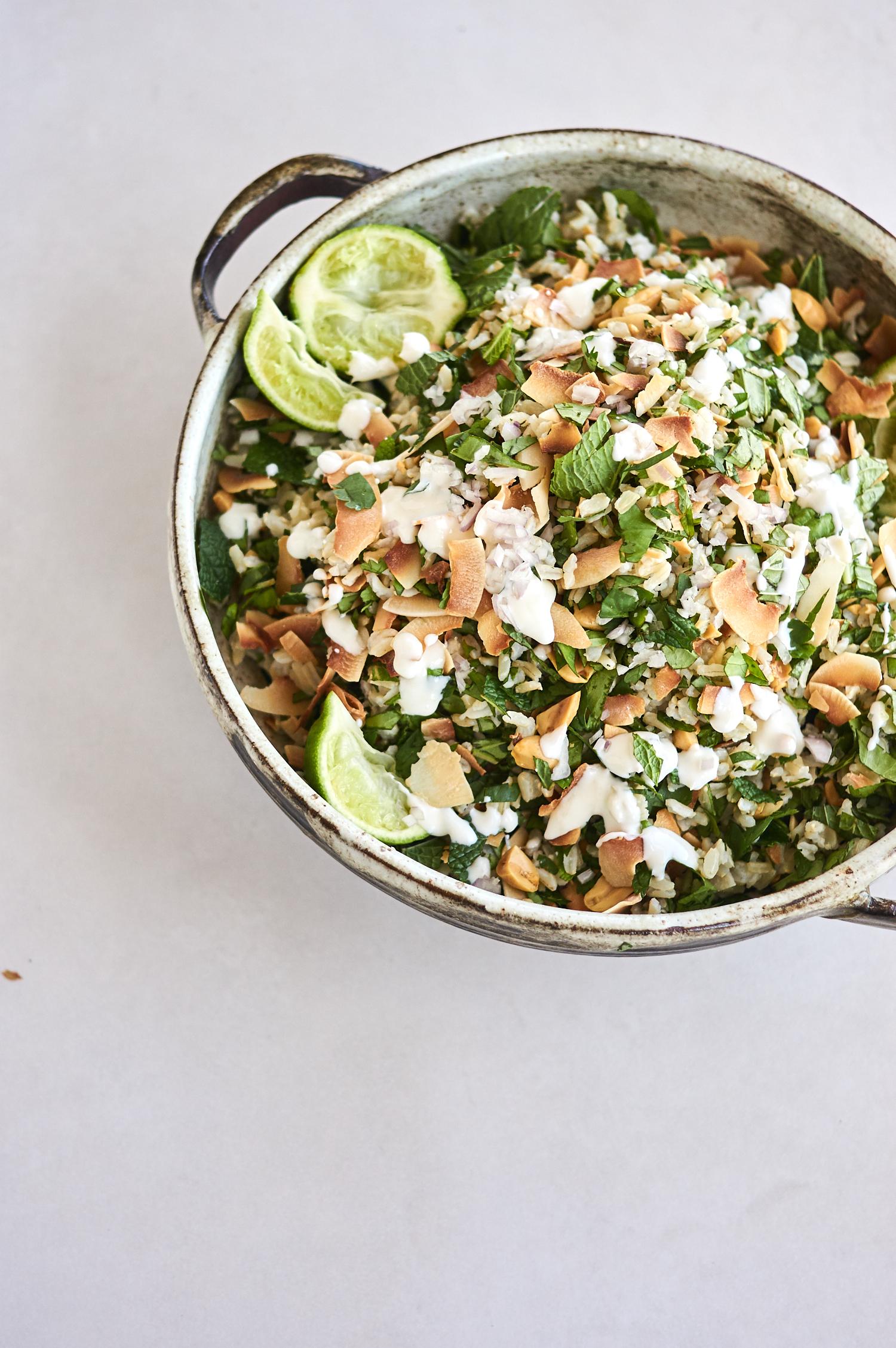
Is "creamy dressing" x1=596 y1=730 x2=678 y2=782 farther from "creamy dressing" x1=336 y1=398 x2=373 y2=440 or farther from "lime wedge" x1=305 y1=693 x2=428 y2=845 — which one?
"creamy dressing" x1=336 y1=398 x2=373 y2=440

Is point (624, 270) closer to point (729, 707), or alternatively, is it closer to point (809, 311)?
Answer: point (809, 311)

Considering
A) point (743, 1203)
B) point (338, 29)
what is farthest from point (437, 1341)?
point (338, 29)

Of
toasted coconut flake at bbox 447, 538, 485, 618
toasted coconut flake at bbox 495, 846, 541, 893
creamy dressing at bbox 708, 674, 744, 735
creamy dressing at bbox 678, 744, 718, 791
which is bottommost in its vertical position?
toasted coconut flake at bbox 495, 846, 541, 893

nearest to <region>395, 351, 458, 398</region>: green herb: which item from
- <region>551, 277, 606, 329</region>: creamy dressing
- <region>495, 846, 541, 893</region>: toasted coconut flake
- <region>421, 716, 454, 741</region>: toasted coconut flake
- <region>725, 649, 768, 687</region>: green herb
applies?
<region>551, 277, 606, 329</region>: creamy dressing

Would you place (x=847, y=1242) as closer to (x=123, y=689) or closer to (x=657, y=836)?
(x=657, y=836)

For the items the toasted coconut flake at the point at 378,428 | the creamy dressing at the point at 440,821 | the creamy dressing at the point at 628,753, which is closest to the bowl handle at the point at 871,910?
the creamy dressing at the point at 628,753

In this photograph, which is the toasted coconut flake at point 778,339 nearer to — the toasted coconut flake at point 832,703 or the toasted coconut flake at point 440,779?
the toasted coconut flake at point 832,703

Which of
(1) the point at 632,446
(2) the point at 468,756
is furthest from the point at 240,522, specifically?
(1) the point at 632,446
